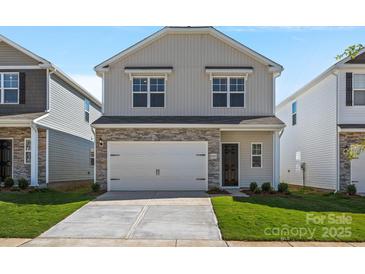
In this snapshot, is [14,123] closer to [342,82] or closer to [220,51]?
[220,51]

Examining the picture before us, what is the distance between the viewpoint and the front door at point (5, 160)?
18.9m

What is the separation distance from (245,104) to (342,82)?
14.6 feet

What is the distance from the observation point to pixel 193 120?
18359 mm

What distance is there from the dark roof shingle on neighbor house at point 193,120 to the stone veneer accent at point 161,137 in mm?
346

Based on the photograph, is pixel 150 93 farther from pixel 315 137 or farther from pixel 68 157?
pixel 315 137

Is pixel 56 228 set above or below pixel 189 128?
below

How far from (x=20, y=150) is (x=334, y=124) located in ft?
48.0

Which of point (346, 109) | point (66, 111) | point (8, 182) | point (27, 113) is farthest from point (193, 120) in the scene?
point (8, 182)

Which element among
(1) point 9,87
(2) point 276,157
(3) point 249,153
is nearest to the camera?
(2) point 276,157

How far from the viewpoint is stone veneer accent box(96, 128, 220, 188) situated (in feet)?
59.0

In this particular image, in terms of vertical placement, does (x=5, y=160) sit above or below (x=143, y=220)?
above

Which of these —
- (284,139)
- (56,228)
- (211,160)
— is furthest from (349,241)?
(284,139)

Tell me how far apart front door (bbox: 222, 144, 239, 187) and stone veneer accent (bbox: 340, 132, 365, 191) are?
475 cm

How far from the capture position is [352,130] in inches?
708
